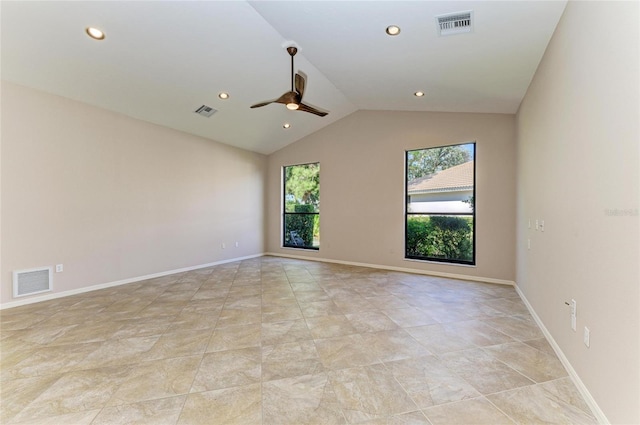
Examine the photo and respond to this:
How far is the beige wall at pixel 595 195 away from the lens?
1.49 meters

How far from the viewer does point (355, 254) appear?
6.68 m

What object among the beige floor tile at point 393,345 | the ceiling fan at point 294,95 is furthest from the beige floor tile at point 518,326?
the ceiling fan at point 294,95

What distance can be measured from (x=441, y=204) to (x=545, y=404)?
4.19 meters

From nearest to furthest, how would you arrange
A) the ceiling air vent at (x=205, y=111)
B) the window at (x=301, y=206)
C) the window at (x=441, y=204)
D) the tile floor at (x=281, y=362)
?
the tile floor at (x=281, y=362) → the ceiling air vent at (x=205, y=111) → the window at (x=441, y=204) → the window at (x=301, y=206)

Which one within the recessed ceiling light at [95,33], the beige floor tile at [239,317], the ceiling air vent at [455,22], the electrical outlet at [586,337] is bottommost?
the beige floor tile at [239,317]

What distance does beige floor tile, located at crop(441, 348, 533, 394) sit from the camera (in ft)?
6.81

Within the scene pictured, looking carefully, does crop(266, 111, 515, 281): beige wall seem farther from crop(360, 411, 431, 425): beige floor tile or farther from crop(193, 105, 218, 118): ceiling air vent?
crop(360, 411, 431, 425): beige floor tile

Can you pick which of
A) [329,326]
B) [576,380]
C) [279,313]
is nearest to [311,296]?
[279,313]

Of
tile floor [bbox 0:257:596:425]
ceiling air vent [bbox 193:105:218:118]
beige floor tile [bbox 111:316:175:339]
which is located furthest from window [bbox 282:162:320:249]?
beige floor tile [bbox 111:316:175:339]

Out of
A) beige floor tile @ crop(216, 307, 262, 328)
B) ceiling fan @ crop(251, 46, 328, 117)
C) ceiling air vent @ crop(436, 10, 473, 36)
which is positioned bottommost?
beige floor tile @ crop(216, 307, 262, 328)

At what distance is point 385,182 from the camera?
625 cm

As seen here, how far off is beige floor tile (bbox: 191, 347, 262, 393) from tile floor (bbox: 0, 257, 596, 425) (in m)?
0.01

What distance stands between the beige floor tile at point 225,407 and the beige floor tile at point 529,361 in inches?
81.5

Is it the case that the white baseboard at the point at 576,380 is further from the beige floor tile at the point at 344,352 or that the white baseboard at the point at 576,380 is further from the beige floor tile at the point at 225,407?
the beige floor tile at the point at 225,407
